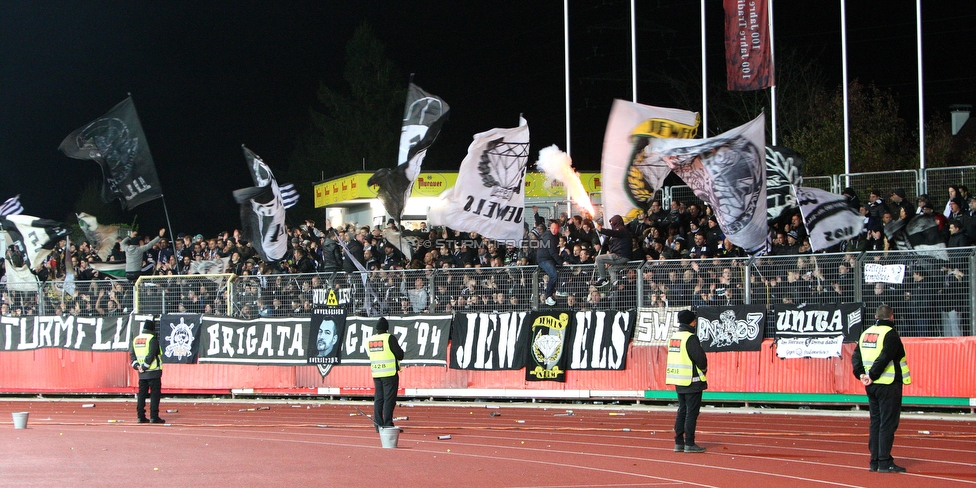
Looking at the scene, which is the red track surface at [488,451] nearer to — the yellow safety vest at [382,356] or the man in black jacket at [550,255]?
the yellow safety vest at [382,356]

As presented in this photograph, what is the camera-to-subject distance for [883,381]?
11.0 meters

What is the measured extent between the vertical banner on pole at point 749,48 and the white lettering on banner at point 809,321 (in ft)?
Answer: 24.7

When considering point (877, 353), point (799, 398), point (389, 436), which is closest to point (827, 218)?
point (799, 398)

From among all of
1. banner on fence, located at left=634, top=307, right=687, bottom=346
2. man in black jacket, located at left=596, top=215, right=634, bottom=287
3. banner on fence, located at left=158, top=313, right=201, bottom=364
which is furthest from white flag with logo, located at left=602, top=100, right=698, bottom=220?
banner on fence, located at left=158, top=313, right=201, bottom=364

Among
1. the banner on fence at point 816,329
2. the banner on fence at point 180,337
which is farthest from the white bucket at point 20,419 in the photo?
the banner on fence at point 816,329

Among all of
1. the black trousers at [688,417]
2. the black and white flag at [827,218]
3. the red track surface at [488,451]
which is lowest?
the red track surface at [488,451]

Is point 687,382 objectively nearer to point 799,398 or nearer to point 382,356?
point 382,356

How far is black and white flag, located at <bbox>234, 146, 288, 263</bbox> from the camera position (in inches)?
874

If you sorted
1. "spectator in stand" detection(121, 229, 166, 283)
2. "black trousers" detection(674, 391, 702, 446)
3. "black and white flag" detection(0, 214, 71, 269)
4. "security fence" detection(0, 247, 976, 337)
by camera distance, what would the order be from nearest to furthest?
"black trousers" detection(674, 391, 702, 446), "security fence" detection(0, 247, 976, 337), "spectator in stand" detection(121, 229, 166, 283), "black and white flag" detection(0, 214, 71, 269)

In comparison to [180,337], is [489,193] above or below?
above

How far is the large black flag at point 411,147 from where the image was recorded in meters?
19.8

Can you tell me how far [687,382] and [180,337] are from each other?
14416 millimetres

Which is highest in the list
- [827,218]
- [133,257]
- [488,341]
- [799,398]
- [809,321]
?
[827,218]

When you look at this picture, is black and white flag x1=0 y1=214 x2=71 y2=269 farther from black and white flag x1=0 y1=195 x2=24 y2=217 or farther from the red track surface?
the red track surface
